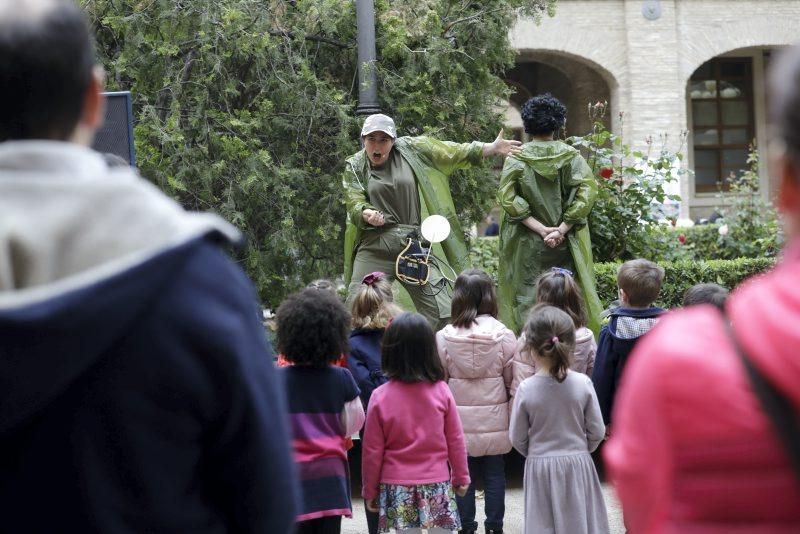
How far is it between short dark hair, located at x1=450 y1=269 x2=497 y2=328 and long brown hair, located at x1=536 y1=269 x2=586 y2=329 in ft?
0.95

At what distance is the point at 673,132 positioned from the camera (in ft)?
70.4

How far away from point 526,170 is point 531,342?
295cm

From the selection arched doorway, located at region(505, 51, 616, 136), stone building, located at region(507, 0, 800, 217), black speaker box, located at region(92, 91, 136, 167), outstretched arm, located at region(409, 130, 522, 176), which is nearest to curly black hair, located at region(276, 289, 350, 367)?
black speaker box, located at region(92, 91, 136, 167)

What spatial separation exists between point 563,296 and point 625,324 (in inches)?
23.5

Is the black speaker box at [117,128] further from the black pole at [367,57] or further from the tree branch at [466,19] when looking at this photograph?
the tree branch at [466,19]

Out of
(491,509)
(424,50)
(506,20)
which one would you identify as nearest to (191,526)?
(491,509)

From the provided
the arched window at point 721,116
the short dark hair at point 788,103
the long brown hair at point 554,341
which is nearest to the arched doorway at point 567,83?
the arched window at point 721,116

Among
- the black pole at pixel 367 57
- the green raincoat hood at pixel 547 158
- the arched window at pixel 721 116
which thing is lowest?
the green raincoat hood at pixel 547 158

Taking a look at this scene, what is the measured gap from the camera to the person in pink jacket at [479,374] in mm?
5875

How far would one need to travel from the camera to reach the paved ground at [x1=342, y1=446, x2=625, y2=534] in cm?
647

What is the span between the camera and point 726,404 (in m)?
1.40

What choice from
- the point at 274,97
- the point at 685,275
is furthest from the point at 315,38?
the point at 685,275

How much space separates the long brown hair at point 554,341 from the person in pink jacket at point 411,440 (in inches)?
17.5

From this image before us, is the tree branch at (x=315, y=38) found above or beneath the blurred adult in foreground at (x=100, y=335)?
above
